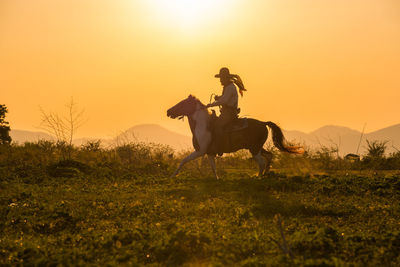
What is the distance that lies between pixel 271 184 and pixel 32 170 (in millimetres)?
8774

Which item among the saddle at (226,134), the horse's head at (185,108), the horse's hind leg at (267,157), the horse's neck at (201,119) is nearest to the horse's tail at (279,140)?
the horse's hind leg at (267,157)

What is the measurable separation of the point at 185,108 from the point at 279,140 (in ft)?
10.5

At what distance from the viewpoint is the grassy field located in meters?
7.05

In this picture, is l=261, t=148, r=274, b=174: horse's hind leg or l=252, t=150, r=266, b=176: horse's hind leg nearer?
l=252, t=150, r=266, b=176: horse's hind leg

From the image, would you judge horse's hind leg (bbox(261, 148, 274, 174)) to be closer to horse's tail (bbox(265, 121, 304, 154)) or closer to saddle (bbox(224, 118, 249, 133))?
horse's tail (bbox(265, 121, 304, 154))

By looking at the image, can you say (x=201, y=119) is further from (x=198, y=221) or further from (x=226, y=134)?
(x=198, y=221)

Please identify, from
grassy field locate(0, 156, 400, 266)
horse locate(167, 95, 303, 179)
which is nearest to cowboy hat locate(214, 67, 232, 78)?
horse locate(167, 95, 303, 179)

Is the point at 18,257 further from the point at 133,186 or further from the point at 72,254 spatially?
the point at 133,186

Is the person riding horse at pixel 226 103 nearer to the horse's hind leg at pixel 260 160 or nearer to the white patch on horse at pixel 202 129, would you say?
the white patch on horse at pixel 202 129

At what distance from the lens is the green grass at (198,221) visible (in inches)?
278

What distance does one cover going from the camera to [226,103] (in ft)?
46.5

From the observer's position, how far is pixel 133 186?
46.5 feet

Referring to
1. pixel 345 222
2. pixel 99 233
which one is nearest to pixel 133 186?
pixel 99 233

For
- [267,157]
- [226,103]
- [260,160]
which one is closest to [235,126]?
[226,103]
